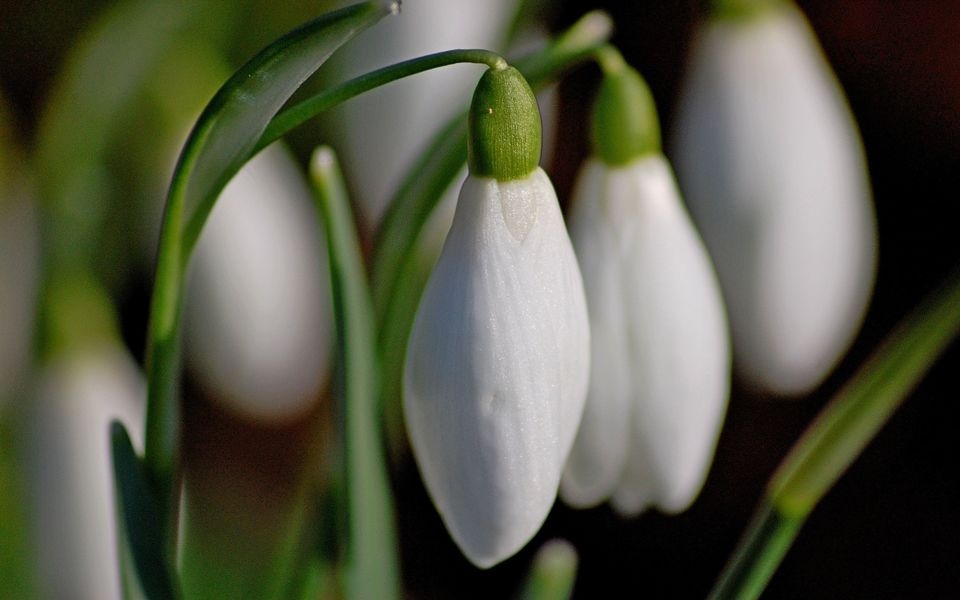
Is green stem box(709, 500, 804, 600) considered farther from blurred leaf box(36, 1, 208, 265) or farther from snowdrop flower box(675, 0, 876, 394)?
blurred leaf box(36, 1, 208, 265)

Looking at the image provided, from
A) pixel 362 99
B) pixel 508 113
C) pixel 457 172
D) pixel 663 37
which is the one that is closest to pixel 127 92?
pixel 362 99

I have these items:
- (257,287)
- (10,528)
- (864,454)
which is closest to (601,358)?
(257,287)

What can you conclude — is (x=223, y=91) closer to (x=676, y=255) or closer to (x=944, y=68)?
(x=676, y=255)

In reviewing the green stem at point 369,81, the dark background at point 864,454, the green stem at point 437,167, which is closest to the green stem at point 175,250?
the green stem at point 369,81

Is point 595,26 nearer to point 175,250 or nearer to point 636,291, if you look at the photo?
point 636,291

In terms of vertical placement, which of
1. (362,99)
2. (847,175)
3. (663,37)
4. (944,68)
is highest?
(362,99)

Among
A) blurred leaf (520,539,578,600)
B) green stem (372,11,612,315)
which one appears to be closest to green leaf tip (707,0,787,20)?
green stem (372,11,612,315)
